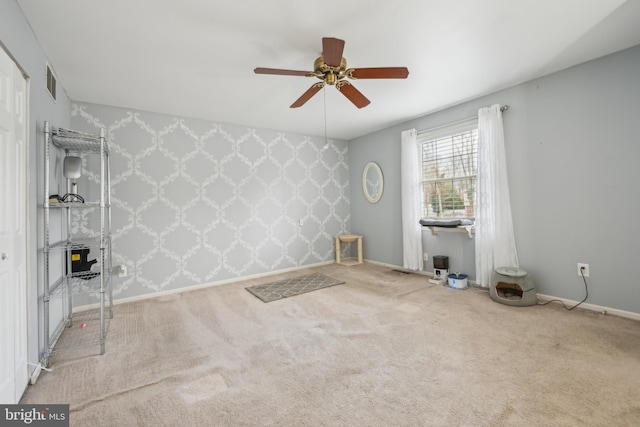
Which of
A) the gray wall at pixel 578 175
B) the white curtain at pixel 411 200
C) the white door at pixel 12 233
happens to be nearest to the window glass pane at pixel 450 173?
the white curtain at pixel 411 200

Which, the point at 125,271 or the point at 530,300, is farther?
the point at 125,271

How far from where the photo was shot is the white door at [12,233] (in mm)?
1495

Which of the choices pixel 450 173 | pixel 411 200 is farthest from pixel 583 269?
pixel 411 200

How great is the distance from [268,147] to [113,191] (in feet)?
7.45

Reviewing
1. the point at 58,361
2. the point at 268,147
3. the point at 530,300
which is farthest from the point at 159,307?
the point at 530,300

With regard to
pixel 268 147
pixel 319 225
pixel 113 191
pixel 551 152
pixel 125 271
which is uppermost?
pixel 268 147

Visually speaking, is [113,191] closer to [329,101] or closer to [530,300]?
[329,101]

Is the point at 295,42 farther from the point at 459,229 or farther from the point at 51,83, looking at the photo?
the point at 459,229

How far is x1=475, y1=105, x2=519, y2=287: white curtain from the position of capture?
3.29m

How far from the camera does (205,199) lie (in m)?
4.04

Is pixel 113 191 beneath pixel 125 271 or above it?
above

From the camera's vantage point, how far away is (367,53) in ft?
8.07

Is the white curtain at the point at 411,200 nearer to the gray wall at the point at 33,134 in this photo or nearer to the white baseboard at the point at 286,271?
the white baseboard at the point at 286,271

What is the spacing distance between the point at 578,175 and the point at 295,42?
311 cm
